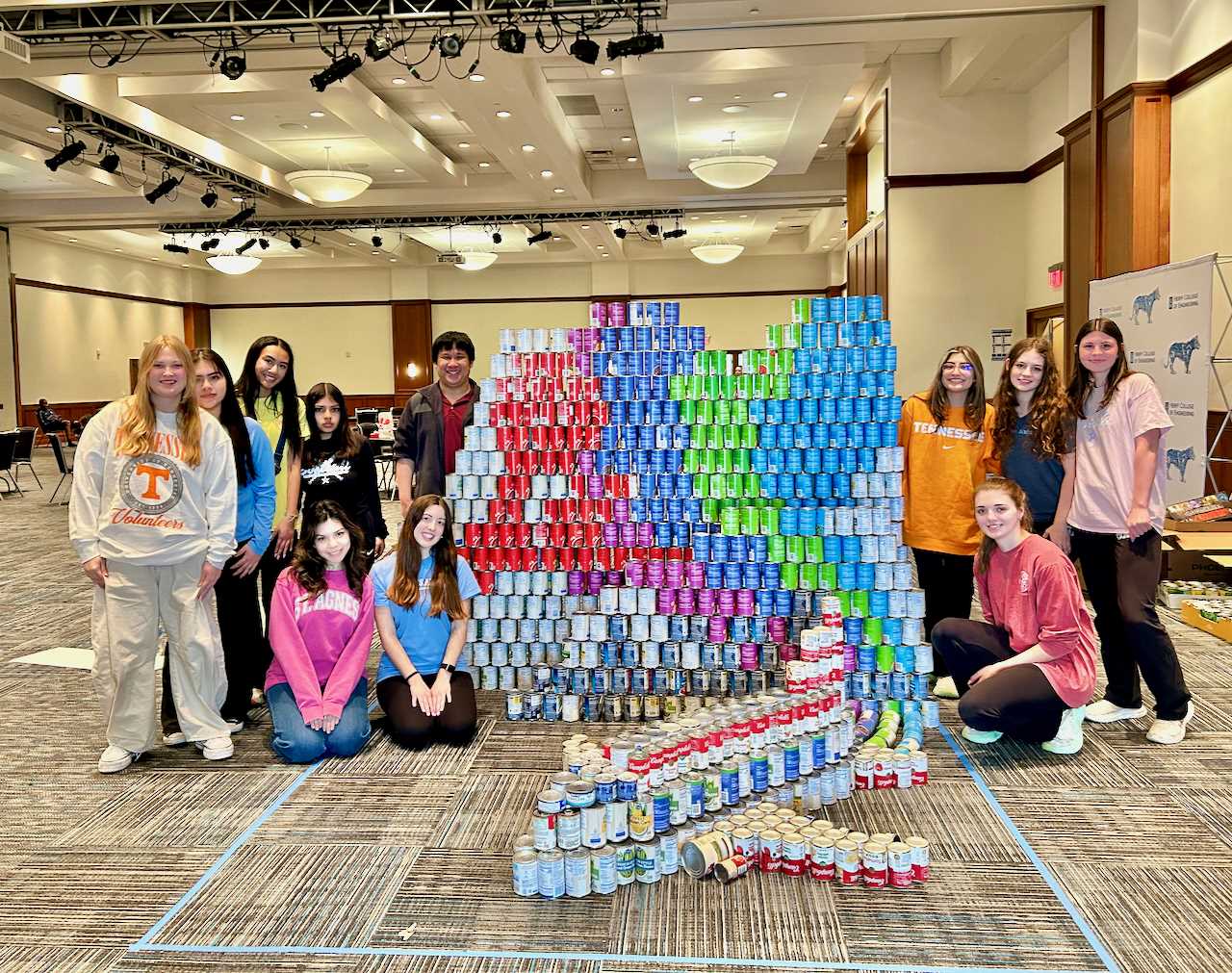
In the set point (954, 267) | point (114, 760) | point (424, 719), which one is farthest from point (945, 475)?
point (954, 267)

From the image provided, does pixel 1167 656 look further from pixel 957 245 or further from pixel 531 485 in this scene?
pixel 957 245

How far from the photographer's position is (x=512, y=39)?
730 cm

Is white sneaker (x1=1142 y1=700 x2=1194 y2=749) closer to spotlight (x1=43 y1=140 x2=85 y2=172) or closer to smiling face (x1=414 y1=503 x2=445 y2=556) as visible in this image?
smiling face (x1=414 y1=503 x2=445 y2=556)

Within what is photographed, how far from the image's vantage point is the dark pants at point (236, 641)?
14.1 feet

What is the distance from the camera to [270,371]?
14.7 ft

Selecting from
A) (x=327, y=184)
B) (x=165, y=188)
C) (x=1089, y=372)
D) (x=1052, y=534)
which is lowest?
(x=1052, y=534)

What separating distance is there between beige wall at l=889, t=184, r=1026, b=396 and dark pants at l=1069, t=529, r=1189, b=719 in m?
6.35

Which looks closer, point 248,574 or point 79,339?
point 248,574

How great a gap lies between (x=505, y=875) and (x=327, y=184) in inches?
415

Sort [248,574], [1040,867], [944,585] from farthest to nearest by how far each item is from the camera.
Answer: [944,585] → [248,574] → [1040,867]

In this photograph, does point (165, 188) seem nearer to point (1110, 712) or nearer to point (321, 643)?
point (321, 643)

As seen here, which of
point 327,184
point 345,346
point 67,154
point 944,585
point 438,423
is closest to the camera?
point 944,585

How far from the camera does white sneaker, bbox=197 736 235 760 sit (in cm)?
397

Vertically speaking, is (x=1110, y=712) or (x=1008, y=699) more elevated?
(x=1008, y=699)
